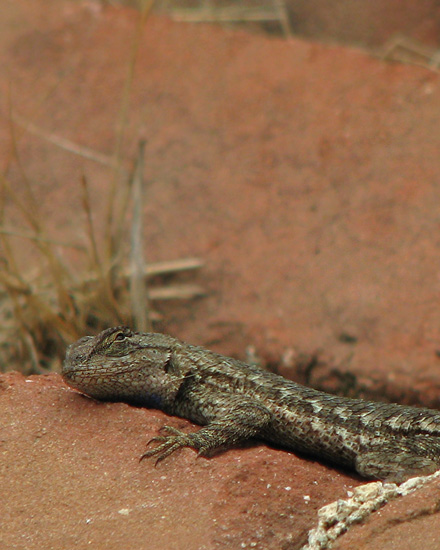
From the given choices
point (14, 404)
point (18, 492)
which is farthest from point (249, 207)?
point (18, 492)

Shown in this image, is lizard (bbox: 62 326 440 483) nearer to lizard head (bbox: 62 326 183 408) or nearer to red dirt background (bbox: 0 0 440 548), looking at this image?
lizard head (bbox: 62 326 183 408)

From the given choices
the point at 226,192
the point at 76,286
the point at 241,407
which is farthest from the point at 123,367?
the point at 226,192

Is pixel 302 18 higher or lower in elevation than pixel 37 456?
higher

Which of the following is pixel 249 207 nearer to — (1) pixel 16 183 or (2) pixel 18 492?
(1) pixel 16 183

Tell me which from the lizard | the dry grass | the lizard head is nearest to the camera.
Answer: the lizard

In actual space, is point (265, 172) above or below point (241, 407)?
above

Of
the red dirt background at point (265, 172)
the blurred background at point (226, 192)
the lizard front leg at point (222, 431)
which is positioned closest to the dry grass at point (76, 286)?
the blurred background at point (226, 192)

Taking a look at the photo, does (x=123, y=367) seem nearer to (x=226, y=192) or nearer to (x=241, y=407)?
(x=241, y=407)

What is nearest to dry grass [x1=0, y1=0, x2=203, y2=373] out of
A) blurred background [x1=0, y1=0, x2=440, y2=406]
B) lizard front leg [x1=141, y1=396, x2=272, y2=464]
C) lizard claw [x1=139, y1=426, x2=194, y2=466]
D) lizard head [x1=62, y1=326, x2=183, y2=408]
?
blurred background [x1=0, y1=0, x2=440, y2=406]
